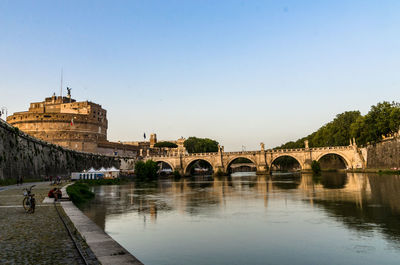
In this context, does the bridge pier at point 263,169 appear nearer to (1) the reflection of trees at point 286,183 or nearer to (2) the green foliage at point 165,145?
(1) the reflection of trees at point 286,183

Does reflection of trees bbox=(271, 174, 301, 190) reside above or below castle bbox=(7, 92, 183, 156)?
below

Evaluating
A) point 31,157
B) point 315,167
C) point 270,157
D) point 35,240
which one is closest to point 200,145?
point 270,157

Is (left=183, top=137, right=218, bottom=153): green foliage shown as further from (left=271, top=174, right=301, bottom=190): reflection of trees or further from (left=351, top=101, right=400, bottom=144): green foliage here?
(left=271, top=174, right=301, bottom=190): reflection of trees

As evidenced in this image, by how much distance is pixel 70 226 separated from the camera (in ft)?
39.4

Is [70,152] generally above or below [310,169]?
above

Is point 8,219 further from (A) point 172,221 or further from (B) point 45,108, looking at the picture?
(B) point 45,108

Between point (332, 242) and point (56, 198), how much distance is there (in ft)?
56.1

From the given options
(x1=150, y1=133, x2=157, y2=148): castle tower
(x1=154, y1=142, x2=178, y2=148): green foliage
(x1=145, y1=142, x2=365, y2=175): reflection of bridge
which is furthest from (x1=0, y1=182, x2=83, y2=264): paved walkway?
(x1=150, y1=133, x2=157, y2=148): castle tower

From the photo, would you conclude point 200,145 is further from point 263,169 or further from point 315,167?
point 315,167

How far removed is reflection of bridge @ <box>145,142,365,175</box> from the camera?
7881 centimetres

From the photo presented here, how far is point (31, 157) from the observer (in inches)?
1861

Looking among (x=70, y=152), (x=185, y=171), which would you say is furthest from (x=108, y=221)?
(x=185, y=171)

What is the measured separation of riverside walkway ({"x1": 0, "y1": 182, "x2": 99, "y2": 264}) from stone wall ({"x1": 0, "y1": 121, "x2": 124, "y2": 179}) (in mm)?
26625

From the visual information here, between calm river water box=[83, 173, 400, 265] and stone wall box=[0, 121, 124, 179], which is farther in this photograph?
stone wall box=[0, 121, 124, 179]
